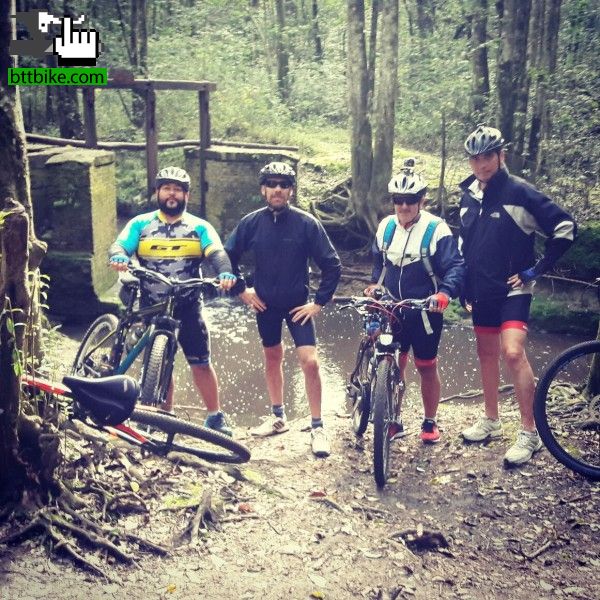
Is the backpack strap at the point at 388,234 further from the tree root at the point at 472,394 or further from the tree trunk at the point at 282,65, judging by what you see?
the tree trunk at the point at 282,65

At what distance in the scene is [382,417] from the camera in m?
5.96

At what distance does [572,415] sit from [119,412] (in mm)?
4172

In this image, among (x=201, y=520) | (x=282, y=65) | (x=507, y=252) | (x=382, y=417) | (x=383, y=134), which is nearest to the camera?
(x=201, y=520)

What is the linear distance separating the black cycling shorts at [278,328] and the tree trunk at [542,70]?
9.49m

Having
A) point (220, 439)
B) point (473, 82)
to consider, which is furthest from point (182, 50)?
point (220, 439)

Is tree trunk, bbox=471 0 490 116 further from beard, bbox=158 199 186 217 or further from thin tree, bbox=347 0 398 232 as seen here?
beard, bbox=158 199 186 217

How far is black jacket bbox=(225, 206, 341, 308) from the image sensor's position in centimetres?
659

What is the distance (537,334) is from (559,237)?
6.49 meters

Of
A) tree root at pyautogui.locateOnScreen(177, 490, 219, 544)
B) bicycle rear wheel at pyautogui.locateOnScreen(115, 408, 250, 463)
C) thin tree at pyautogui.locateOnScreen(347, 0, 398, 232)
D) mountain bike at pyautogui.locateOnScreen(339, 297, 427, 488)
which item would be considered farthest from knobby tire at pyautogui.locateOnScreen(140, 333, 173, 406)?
thin tree at pyautogui.locateOnScreen(347, 0, 398, 232)

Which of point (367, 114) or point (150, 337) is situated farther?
point (367, 114)

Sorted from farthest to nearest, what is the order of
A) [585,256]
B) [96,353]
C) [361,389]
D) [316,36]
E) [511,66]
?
[316,36]
[511,66]
[585,256]
[96,353]
[361,389]

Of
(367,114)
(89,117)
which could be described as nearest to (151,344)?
(89,117)

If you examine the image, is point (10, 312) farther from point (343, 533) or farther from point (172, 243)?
point (343, 533)

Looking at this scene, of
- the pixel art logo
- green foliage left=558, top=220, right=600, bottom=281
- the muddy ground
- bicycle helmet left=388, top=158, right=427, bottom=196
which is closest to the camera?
the muddy ground
